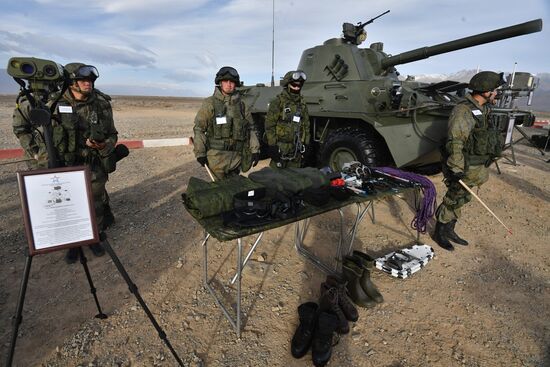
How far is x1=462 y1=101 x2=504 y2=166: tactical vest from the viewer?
372 cm

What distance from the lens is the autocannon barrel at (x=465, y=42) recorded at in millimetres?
4301

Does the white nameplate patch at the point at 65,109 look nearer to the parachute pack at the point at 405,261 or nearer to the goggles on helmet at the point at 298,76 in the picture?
the goggles on helmet at the point at 298,76

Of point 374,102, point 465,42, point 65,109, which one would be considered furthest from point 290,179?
point 465,42

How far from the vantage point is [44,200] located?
175 cm

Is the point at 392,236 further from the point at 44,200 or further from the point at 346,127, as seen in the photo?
the point at 44,200

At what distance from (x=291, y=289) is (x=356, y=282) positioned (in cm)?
64

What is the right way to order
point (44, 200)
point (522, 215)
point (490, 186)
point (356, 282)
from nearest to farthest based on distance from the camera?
point (44, 200), point (356, 282), point (522, 215), point (490, 186)

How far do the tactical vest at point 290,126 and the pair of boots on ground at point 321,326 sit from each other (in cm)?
255

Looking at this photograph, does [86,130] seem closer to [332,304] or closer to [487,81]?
[332,304]

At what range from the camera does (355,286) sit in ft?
9.63

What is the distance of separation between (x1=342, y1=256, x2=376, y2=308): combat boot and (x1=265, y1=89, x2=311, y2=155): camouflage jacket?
7.50 feet

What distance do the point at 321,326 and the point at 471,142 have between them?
2.92m

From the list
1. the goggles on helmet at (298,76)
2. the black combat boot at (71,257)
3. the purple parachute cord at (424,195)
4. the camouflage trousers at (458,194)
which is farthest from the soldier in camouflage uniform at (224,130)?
the camouflage trousers at (458,194)

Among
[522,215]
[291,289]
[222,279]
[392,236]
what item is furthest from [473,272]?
[222,279]
